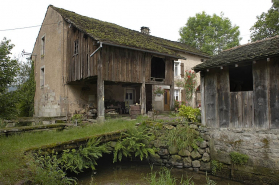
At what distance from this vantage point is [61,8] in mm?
13867

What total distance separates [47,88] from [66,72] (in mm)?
2620

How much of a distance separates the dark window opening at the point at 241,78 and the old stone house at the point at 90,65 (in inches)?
151

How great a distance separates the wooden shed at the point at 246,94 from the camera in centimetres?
658

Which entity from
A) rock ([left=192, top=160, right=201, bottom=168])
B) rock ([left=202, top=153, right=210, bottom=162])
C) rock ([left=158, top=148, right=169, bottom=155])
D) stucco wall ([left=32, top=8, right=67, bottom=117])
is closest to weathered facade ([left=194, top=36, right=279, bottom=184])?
rock ([left=202, top=153, right=210, bottom=162])

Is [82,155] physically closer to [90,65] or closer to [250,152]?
[90,65]

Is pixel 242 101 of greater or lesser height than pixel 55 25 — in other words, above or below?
below

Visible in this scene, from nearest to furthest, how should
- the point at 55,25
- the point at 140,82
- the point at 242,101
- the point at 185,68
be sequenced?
the point at 242,101 < the point at 140,82 < the point at 55,25 < the point at 185,68

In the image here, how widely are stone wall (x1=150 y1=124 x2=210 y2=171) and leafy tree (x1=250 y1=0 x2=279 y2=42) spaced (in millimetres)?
15907

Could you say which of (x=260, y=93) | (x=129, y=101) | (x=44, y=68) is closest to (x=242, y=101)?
(x=260, y=93)

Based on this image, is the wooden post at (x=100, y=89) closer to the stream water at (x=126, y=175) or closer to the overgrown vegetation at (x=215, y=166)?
the stream water at (x=126, y=175)

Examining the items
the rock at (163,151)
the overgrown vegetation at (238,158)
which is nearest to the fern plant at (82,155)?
the rock at (163,151)

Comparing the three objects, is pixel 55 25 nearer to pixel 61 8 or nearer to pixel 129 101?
pixel 61 8

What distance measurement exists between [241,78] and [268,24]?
1164 cm

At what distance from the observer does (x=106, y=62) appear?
10.4m
